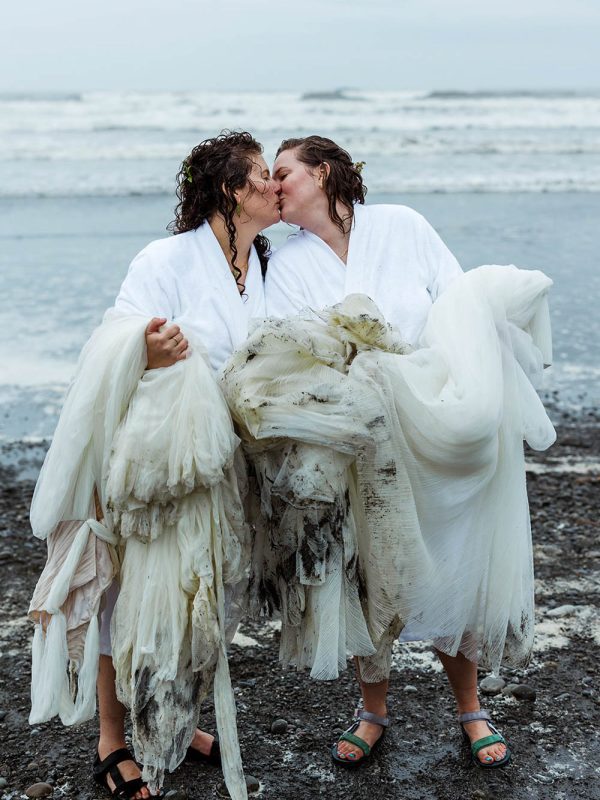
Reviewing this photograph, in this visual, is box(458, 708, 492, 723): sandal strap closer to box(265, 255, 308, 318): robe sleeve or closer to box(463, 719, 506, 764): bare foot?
box(463, 719, 506, 764): bare foot

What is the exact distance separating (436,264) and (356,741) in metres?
1.62

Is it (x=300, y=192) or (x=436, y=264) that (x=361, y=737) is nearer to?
(x=436, y=264)

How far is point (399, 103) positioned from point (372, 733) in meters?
31.1

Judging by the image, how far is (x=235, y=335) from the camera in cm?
323

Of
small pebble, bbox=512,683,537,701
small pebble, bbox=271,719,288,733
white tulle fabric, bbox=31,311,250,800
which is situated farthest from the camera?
small pebble, bbox=512,683,537,701

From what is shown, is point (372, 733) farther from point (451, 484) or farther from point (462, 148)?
point (462, 148)

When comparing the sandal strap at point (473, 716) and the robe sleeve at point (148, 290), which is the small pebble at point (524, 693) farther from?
the robe sleeve at point (148, 290)

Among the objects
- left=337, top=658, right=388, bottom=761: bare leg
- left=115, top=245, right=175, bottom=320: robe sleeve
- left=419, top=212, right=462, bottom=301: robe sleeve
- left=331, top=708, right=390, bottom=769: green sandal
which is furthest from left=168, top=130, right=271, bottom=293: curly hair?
left=331, top=708, right=390, bottom=769: green sandal

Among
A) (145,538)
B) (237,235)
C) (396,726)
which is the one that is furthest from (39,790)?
(237,235)

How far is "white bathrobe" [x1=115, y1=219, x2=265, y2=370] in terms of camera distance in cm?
318

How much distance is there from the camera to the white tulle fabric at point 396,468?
9.57 ft

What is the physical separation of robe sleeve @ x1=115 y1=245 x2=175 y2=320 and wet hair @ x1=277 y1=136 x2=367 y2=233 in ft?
2.10

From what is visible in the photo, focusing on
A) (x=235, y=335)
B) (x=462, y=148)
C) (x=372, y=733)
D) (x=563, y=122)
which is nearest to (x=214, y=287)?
(x=235, y=335)

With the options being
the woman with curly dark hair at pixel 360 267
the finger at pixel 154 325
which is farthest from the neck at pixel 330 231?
the finger at pixel 154 325
